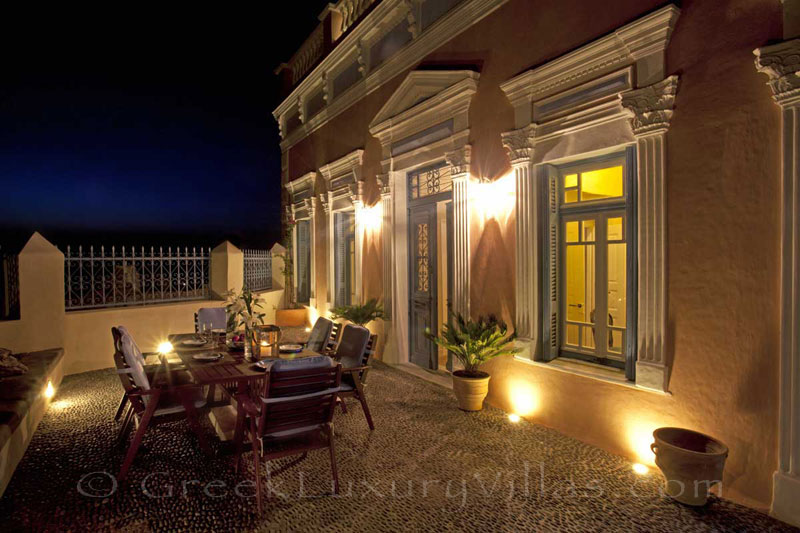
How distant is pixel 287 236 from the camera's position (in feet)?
36.7

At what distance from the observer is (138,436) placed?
3201 millimetres

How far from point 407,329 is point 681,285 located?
4.20 metres

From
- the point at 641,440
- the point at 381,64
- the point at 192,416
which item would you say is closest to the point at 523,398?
the point at 641,440

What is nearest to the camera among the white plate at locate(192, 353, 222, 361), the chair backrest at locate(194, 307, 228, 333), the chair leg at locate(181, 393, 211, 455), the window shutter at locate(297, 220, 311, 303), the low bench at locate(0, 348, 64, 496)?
the low bench at locate(0, 348, 64, 496)

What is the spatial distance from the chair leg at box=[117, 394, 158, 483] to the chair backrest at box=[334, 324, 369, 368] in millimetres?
1737

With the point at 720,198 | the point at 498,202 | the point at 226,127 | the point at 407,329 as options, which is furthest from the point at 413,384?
the point at 226,127

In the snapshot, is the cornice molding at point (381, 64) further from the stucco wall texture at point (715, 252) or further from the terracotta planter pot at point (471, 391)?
the terracotta planter pot at point (471, 391)

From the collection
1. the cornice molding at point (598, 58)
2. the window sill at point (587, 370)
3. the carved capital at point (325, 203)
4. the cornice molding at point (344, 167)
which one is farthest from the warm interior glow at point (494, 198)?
the carved capital at point (325, 203)

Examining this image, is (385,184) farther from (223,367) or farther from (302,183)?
(223,367)

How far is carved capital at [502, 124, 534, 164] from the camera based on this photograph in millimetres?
4406

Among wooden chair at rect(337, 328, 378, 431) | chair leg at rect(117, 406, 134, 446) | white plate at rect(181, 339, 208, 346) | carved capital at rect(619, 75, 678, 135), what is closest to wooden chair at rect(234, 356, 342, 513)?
wooden chair at rect(337, 328, 378, 431)

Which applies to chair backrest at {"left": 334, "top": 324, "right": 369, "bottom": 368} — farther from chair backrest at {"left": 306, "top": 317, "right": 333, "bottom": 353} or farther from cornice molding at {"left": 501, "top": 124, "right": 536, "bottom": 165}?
cornice molding at {"left": 501, "top": 124, "right": 536, "bottom": 165}

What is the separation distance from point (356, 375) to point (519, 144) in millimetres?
2874

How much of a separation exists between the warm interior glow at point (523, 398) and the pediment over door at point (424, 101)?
130 inches
